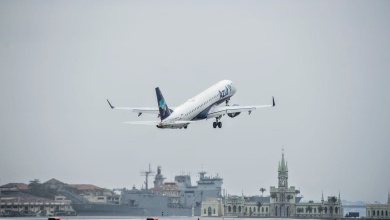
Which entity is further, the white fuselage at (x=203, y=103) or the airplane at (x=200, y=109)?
the white fuselage at (x=203, y=103)

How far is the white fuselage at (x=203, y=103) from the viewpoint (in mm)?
130000

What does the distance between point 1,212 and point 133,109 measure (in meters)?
67.2

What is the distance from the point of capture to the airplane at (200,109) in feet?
415

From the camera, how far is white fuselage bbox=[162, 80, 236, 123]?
130000mm

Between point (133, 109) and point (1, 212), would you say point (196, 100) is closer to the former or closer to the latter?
point (133, 109)

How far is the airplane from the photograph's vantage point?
127 metres

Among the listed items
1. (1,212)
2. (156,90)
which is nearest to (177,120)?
(156,90)

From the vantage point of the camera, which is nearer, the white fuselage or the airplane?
the airplane

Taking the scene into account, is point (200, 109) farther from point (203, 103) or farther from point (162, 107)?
point (162, 107)

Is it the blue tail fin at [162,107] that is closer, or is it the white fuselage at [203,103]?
the blue tail fin at [162,107]

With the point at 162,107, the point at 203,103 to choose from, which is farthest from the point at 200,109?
the point at 162,107

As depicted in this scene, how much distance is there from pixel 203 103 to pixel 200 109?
4.26 feet

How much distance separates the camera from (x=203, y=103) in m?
136

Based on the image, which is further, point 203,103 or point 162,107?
point 203,103
